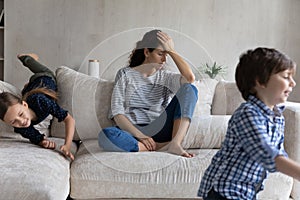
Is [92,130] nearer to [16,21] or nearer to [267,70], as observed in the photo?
[267,70]

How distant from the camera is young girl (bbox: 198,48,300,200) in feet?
4.58

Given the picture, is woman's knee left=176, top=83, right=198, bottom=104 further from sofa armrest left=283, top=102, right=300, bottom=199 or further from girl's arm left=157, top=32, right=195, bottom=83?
sofa armrest left=283, top=102, right=300, bottom=199

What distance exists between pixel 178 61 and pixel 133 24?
214 cm

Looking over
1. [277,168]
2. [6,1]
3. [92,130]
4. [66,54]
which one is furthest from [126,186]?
[6,1]

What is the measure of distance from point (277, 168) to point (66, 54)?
345 centimetres

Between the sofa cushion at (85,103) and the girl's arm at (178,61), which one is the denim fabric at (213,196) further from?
the sofa cushion at (85,103)

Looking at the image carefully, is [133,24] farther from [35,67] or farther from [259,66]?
[259,66]

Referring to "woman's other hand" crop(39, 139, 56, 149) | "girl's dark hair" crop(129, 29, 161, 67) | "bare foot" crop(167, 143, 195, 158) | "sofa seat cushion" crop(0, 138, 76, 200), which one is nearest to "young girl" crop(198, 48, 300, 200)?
"sofa seat cushion" crop(0, 138, 76, 200)

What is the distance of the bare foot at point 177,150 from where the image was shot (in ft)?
7.79

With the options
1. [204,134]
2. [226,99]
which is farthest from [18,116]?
[226,99]

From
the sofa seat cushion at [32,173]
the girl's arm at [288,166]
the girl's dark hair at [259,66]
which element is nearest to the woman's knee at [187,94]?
the sofa seat cushion at [32,173]

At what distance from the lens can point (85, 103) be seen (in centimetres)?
278

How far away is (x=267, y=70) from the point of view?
1418mm

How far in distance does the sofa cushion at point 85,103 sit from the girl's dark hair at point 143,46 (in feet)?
1.05
